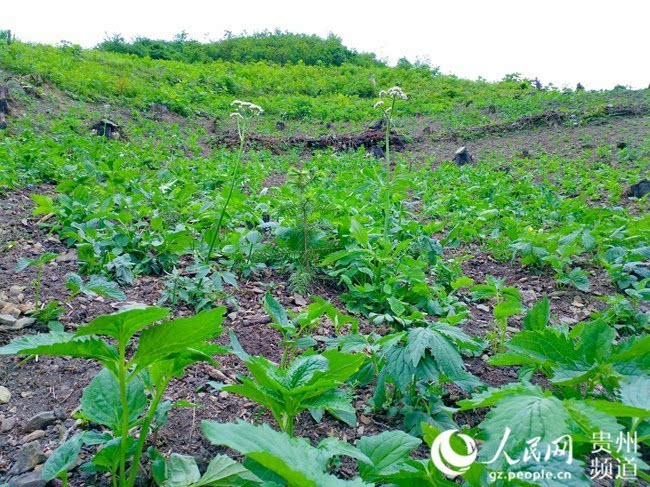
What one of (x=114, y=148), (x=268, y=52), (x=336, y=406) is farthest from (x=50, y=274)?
(x=268, y=52)

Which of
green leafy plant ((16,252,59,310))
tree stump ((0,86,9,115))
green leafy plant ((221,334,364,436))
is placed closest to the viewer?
green leafy plant ((221,334,364,436))

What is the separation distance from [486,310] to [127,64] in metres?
13.8

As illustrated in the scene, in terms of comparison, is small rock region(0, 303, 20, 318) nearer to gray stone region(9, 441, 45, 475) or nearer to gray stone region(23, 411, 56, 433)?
gray stone region(23, 411, 56, 433)

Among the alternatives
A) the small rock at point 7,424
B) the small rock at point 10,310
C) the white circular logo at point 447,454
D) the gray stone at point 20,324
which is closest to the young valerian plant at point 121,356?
the small rock at point 7,424

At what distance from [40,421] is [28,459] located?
0.63ft

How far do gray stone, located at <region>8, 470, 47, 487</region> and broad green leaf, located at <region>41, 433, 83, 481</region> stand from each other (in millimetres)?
125

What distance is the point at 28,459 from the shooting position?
4.22 ft

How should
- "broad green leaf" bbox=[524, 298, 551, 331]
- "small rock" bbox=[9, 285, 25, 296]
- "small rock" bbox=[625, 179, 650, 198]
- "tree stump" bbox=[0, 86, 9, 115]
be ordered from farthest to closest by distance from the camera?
"tree stump" bbox=[0, 86, 9, 115]
"small rock" bbox=[625, 179, 650, 198]
"small rock" bbox=[9, 285, 25, 296]
"broad green leaf" bbox=[524, 298, 551, 331]

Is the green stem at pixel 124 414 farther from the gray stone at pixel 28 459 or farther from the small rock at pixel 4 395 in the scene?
the small rock at pixel 4 395

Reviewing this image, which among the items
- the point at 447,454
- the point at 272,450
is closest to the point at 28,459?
the point at 272,450

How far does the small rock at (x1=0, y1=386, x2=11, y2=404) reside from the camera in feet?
5.09

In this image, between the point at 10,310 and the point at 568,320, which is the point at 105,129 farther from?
the point at 568,320

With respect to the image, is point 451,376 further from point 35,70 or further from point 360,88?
point 360,88

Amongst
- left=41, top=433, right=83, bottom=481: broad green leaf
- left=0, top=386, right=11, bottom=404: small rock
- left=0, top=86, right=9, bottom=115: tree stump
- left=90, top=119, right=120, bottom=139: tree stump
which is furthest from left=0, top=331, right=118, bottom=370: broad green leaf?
left=0, top=86, right=9, bottom=115: tree stump
